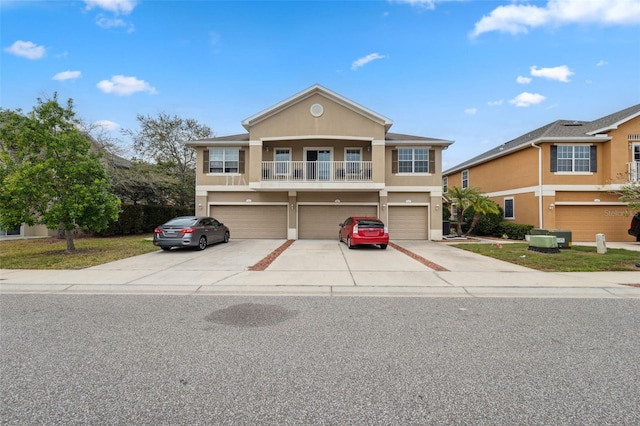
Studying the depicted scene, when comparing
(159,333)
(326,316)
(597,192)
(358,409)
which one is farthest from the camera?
(597,192)

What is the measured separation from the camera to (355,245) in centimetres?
1489

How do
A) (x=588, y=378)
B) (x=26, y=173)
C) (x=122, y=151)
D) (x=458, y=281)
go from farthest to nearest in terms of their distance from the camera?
(x=122, y=151)
(x=26, y=173)
(x=458, y=281)
(x=588, y=378)

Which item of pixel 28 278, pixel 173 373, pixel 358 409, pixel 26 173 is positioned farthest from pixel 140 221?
pixel 358 409

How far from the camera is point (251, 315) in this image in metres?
5.35

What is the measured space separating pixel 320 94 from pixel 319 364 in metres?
17.2

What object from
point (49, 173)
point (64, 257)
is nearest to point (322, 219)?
point (64, 257)

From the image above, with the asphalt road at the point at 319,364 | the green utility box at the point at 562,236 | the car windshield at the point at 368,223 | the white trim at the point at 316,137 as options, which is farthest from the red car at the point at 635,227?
the asphalt road at the point at 319,364

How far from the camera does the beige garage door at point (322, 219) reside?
1962 cm

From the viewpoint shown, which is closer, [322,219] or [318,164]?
[318,164]

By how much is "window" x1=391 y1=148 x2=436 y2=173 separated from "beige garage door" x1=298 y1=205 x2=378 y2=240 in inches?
129

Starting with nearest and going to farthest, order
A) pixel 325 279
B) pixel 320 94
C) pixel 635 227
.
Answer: pixel 325 279
pixel 635 227
pixel 320 94

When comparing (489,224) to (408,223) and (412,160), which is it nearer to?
(408,223)

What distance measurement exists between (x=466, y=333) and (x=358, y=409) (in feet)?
8.14

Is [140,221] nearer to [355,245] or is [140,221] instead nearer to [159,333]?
[355,245]
